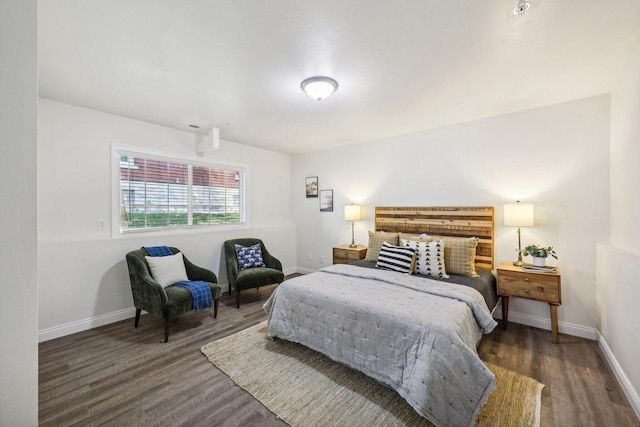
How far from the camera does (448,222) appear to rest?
12.0 ft

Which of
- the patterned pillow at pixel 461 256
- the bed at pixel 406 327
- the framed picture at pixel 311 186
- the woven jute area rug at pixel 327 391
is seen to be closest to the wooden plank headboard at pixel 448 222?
the bed at pixel 406 327

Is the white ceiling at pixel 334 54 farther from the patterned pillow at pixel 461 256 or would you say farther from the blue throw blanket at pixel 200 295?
the blue throw blanket at pixel 200 295

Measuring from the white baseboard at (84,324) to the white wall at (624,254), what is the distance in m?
4.75

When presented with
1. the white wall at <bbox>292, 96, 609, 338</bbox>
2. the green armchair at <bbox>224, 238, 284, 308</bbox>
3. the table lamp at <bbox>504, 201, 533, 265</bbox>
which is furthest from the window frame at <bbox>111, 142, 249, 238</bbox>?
the table lamp at <bbox>504, 201, 533, 265</bbox>

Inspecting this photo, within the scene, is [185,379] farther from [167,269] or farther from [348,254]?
[348,254]

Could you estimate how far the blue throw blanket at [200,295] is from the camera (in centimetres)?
298

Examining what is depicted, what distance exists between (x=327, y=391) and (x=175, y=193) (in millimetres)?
3335

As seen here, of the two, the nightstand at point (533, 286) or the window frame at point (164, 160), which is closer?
the nightstand at point (533, 286)

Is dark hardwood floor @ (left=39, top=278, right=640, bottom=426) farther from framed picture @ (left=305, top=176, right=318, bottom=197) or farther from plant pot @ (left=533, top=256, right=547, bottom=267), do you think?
framed picture @ (left=305, top=176, right=318, bottom=197)

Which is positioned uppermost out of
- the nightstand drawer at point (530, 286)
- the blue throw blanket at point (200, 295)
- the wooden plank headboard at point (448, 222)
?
the wooden plank headboard at point (448, 222)

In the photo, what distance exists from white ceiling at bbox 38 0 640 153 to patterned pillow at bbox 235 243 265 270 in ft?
6.67

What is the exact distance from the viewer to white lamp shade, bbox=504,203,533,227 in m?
2.88

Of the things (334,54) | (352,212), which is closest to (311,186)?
(352,212)

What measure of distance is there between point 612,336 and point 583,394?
0.75 m
